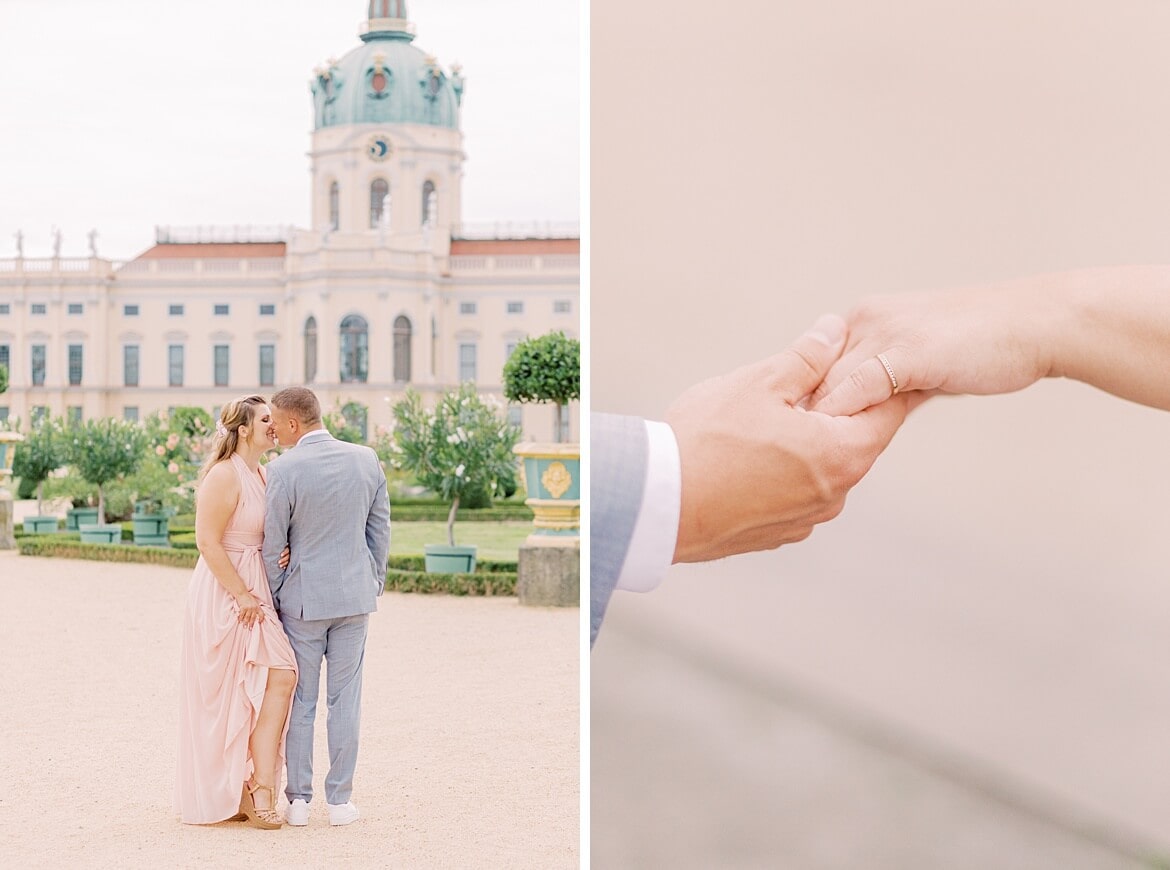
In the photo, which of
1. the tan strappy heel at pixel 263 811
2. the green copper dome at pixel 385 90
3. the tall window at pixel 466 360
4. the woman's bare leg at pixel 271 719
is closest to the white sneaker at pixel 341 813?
the tan strappy heel at pixel 263 811

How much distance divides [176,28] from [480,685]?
2497cm

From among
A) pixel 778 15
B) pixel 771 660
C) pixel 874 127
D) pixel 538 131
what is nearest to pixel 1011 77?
pixel 874 127

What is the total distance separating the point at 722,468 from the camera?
7.29ft

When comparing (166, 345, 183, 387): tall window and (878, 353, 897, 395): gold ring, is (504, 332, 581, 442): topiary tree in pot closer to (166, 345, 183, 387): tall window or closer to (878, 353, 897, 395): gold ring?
(878, 353, 897, 395): gold ring

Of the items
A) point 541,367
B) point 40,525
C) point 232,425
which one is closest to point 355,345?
point 40,525

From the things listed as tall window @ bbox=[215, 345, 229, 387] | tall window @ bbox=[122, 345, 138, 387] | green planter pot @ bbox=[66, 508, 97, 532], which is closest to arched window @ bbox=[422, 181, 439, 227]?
tall window @ bbox=[215, 345, 229, 387]

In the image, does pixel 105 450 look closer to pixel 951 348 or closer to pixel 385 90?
pixel 951 348

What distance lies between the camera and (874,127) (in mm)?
2576

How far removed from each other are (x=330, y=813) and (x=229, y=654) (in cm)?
57

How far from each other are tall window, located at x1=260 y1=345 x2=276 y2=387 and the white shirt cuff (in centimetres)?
2909

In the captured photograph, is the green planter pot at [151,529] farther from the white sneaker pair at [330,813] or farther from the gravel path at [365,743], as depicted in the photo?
the white sneaker pair at [330,813]

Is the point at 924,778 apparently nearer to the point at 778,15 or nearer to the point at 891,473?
the point at 891,473

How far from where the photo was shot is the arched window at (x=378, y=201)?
32844 mm

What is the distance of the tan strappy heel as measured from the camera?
3.51 metres
